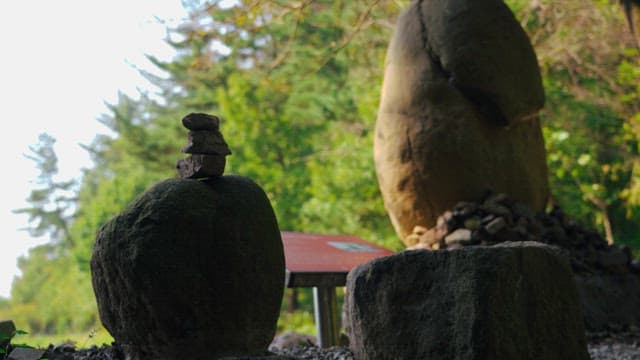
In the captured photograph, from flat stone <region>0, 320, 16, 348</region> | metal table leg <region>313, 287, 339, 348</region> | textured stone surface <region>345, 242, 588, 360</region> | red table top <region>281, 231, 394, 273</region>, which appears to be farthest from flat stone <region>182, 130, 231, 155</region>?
metal table leg <region>313, 287, 339, 348</region>

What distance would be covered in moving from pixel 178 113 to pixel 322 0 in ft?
14.1

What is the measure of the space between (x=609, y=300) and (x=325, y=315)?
271 centimetres

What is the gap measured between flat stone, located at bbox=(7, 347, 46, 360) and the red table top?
2354 millimetres

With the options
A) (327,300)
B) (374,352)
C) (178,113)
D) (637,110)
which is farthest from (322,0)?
(374,352)

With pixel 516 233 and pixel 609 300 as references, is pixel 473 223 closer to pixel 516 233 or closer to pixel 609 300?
pixel 516 233

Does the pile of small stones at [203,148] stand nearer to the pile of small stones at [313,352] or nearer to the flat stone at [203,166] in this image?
the flat stone at [203,166]

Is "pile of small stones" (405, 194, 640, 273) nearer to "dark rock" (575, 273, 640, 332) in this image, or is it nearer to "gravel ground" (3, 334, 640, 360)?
"dark rock" (575, 273, 640, 332)

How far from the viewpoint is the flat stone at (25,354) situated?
11.8ft

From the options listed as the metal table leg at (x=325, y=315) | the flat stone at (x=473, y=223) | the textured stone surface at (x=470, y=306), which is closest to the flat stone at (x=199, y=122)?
the textured stone surface at (x=470, y=306)

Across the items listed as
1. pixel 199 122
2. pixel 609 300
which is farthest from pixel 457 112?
pixel 199 122

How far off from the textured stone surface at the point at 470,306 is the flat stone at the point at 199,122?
3.90ft

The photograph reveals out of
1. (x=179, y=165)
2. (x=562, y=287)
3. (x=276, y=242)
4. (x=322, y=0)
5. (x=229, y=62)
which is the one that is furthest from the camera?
(x=229, y=62)

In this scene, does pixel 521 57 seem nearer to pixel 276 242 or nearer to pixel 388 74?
pixel 388 74

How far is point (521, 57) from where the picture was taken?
7.23m
